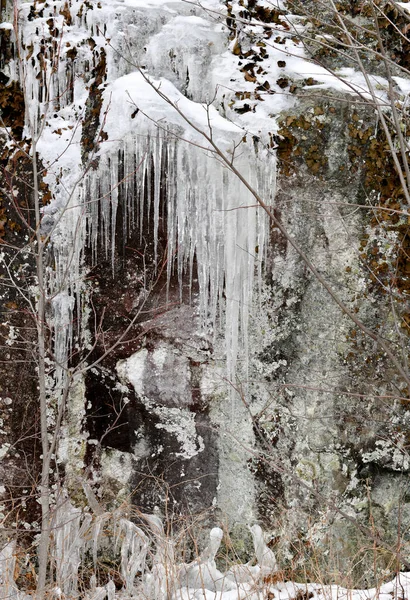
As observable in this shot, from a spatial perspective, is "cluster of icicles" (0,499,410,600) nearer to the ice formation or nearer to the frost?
the frost

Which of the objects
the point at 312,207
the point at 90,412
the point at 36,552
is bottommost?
the point at 36,552

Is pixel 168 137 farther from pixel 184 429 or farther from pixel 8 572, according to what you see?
pixel 8 572

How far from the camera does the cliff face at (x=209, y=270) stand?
3.71 metres

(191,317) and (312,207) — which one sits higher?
(312,207)

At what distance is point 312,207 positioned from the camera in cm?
378

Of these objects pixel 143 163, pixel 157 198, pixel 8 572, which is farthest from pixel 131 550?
pixel 143 163

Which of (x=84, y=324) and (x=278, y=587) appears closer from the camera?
(x=278, y=587)

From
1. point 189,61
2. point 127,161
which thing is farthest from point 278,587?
point 189,61

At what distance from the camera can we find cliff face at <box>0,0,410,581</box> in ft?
12.2

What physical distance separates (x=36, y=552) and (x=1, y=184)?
2349 millimetres

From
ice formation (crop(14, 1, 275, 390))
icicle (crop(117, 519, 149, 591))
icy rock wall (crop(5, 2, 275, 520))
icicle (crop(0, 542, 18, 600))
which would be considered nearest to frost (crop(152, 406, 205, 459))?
icy rock wall (crop(5, 2, 275, 520))

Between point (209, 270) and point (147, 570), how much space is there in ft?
6.03

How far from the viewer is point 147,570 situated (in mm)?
3436

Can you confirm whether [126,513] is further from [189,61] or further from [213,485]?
[189,61]
